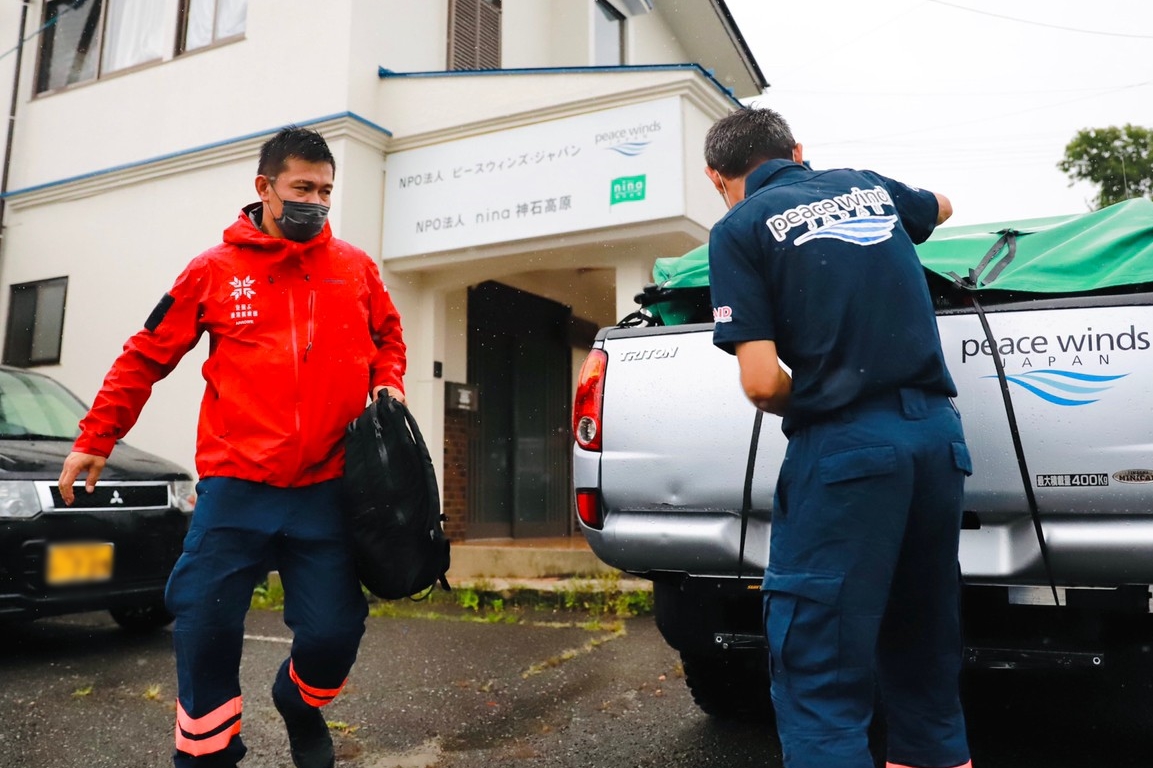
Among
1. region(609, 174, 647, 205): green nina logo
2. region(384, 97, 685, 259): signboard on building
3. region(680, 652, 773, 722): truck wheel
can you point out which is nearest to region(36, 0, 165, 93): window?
region(384, 97, 685, 259): signboard on building

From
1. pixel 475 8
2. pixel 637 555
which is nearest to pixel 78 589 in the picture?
pixel 637 555

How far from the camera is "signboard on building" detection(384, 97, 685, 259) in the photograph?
24.2 feet

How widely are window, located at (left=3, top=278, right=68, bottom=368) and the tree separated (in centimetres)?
2352

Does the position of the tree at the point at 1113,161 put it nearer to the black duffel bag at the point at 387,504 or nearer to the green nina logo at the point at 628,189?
the green nina logo at the point at 628,189

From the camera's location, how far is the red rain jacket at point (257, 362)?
2611 millimetres

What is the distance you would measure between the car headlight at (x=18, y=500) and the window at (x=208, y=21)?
612 cm

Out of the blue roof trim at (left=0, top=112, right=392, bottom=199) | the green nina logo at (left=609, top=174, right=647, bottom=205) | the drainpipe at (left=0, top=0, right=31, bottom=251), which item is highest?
the drainpipe at (left=0, top=0, right=31, bottom=251)

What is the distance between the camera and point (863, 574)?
75.7 inches

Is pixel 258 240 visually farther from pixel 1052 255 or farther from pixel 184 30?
pixel 184 30

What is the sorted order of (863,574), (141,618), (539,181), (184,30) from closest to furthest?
1. (863,574)
2. (141,618)
3. (539,181)
4. (184,30)

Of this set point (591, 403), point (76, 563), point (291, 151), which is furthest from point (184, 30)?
point (591, 403)

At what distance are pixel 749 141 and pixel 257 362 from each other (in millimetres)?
1452

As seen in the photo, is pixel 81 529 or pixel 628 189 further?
pixel 628 189

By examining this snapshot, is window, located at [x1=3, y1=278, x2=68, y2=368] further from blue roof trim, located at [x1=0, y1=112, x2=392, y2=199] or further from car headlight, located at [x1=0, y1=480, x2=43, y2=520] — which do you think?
car headlight, located at [x1=0, y1=480, x2=43, y2=520]
